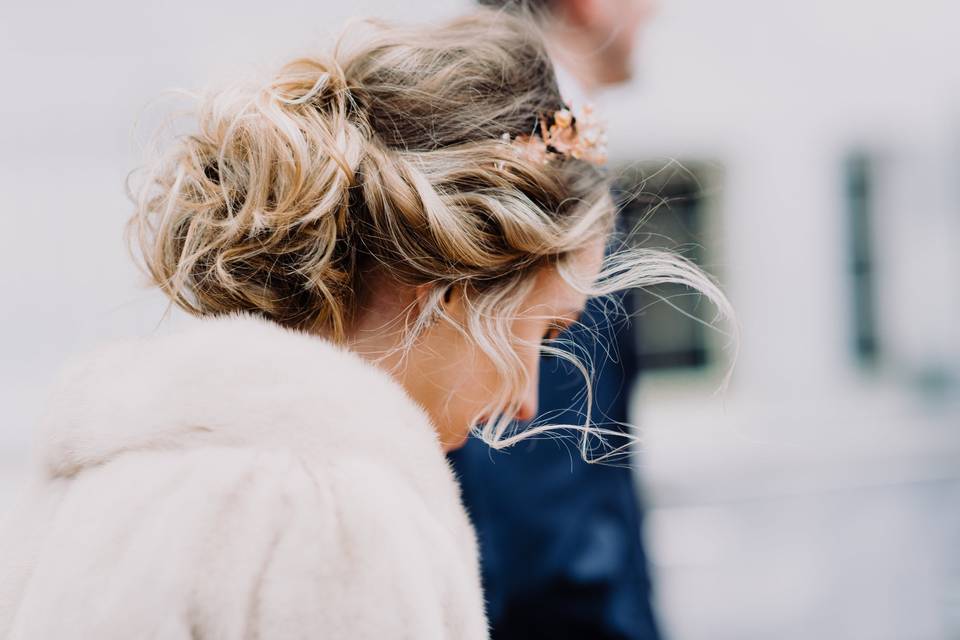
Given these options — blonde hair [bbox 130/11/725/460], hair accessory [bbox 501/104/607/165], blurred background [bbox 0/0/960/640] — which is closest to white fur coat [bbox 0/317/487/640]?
blonde hair [bbox 130/11/725/460]

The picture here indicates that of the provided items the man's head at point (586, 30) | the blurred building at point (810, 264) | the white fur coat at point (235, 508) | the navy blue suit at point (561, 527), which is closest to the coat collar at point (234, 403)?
the white fur coat at point (235, 508)

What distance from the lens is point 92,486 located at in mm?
853

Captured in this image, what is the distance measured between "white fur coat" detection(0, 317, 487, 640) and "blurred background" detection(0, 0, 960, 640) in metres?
3.00

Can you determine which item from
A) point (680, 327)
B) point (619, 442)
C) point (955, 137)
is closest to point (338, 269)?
point (619, 442)

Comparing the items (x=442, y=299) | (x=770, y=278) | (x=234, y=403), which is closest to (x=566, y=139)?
(x=442, y=299)

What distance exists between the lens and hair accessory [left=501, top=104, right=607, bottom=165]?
4.08ft

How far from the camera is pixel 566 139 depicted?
1.29 metres

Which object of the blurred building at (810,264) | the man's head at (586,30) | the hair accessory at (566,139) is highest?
the man's head at (586,30)

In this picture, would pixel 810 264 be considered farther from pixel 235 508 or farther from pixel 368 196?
pixel 235 508

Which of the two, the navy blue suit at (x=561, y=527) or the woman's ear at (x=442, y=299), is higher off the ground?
the woman's ear at (x=442, y=299)

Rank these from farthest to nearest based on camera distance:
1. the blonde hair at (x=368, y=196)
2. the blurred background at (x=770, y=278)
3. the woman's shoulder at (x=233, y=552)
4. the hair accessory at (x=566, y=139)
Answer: the blurred background at (x=770, y=278), the hair accessory at (x=566, y=139), the blonde hair at (x=368, y=196), the woman's shoulder at (x=233, y=552)

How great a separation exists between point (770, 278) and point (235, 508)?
4969mm

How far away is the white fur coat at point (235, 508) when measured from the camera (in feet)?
2.59

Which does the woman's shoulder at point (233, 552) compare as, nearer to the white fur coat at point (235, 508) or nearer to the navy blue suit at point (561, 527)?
the white fur coat at point (235, 508)
